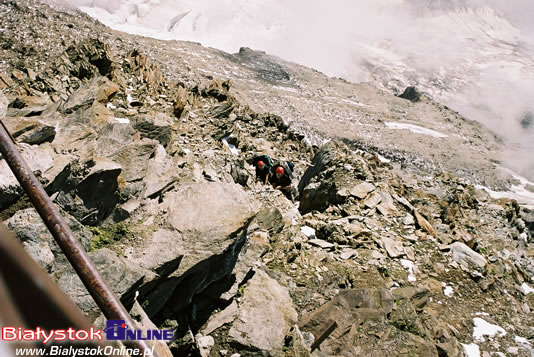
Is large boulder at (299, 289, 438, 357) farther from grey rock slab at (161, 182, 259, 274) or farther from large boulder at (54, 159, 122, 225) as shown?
large boulder at (54, 159, 122, 225)

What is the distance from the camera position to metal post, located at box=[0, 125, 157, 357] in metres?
1.64

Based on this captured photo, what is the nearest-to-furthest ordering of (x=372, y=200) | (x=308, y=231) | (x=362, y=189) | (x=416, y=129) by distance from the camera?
1. (x=308, y=231)
2. (x=372, y=200)
3. (x=362, y=189)
4. (x=416, y=129)

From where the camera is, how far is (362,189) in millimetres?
13000

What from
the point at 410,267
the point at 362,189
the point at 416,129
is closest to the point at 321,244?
the point at 410,267

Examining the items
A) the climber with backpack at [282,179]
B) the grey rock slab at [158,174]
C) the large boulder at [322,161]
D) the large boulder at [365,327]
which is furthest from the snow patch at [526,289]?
the grey rock slab at [158,174]

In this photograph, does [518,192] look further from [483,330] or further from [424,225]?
[483,330]

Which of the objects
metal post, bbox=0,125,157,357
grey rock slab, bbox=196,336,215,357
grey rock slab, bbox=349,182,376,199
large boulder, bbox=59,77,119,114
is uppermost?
metal post, bbox=0,125,157,357

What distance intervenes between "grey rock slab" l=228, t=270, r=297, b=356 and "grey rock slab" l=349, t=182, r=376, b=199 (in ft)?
23.8

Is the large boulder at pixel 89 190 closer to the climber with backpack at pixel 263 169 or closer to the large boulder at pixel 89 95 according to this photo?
the large boulder at pixel 89 95

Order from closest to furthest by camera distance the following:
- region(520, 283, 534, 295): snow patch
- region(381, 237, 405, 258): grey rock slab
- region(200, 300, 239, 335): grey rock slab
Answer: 1. region(200, 300, 239, 335): grey rock slab
2. region(381, 237, 405, 258): grey rock slab
3. region(520, 283, 534, 295): snow patch

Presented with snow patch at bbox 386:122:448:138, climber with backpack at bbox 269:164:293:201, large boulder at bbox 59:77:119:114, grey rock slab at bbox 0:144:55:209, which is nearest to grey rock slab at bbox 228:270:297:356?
grey rock slab at bbox 0:144:55:209

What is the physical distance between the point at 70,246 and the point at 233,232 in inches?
147

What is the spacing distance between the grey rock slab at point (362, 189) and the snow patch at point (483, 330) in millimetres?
5539

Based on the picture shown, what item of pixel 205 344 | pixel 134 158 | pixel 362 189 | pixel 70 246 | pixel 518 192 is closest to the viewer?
pixel 70 246
